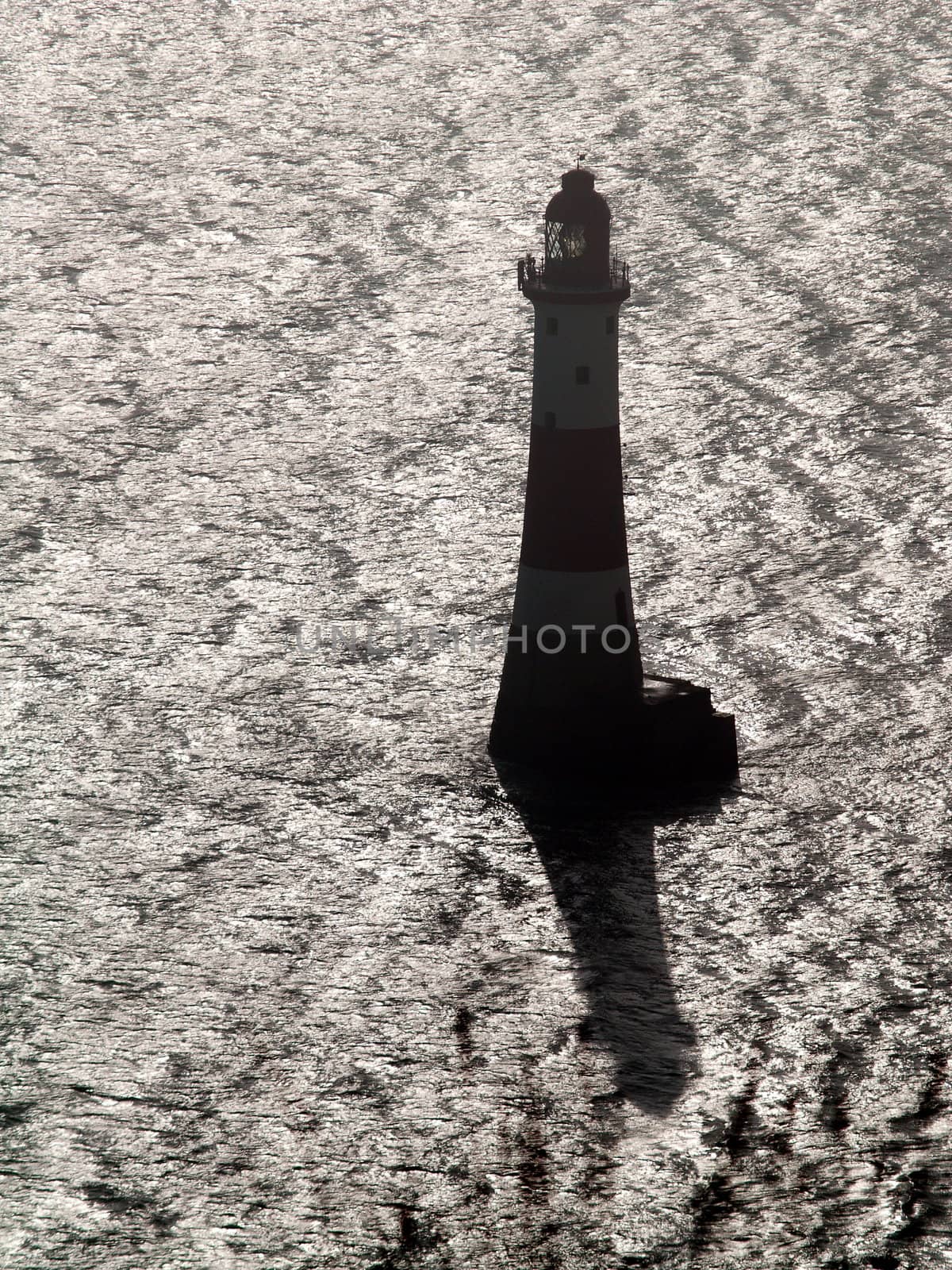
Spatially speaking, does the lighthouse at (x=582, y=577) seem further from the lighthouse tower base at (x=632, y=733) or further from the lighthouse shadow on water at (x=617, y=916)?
the lighthouse shadow on water at (x=617, y=916)

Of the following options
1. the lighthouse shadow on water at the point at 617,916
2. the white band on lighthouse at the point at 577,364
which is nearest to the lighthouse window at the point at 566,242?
the white band on lighthouse at the point at 577,364

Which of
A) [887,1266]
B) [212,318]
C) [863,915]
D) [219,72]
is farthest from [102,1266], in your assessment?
[219,72]

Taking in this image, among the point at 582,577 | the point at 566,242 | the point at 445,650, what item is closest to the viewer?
the point at 566,242

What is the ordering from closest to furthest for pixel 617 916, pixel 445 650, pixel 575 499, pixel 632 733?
pixel 617 916 → pixel 575 499 → pixel 632 733 → pixel 445 650

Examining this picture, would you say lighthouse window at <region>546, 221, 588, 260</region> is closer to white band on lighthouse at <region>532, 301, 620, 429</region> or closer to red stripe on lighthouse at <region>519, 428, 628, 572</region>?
white band on lighthouse at <region>532, 301, 620, 429</region>

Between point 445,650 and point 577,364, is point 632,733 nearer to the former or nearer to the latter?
point 577,364

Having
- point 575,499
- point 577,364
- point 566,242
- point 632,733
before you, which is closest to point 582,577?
point 575,499

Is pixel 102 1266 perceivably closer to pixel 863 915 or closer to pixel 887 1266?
pixel 887 1266

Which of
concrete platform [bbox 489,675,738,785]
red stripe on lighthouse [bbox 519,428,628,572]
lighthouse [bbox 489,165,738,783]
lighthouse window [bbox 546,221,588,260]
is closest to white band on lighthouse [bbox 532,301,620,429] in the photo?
lighthouse [bbox 489,165,738,783]
